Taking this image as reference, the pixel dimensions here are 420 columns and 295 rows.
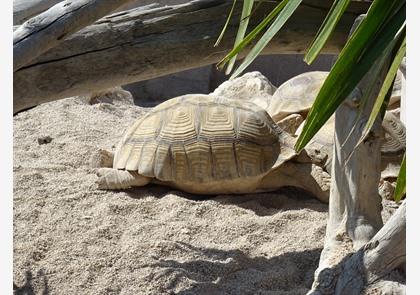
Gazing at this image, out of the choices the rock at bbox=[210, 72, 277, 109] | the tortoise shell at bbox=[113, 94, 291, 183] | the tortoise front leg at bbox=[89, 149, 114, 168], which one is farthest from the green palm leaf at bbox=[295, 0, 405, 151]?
the rock at bbox=[210, 72, 277, 109]

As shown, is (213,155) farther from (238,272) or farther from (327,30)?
(327,30)

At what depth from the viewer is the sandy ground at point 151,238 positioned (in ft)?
9.96

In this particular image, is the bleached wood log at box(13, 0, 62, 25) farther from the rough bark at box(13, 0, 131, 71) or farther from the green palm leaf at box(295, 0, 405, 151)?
the green palm leaf at box(295, 0, 405, 151)

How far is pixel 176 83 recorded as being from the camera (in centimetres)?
802

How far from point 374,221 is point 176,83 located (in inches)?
208

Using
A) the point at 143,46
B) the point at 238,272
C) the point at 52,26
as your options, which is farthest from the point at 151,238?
the point at 52,26

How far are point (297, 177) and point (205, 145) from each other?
51 centimetres

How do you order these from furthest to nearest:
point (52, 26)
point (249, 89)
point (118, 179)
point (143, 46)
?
point (249, 89), point (118, 179), point (143, 46), point (52, 26)

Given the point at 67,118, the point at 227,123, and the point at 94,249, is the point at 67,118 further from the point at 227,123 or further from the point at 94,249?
the point at 94,249

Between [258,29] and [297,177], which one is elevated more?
[258,29]

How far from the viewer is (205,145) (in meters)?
3.96

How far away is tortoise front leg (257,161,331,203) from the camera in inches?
158

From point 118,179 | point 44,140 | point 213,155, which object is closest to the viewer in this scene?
point 213,155

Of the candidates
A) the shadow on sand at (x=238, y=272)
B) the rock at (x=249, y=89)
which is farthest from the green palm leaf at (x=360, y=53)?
the rock at (x=249, y=89)
